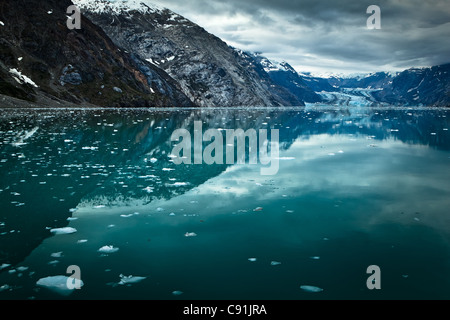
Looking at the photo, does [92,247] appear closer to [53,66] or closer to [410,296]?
[410,296]

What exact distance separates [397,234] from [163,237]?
21.8 feet

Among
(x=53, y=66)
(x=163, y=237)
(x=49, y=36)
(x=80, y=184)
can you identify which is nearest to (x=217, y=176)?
(x=80, y=184)

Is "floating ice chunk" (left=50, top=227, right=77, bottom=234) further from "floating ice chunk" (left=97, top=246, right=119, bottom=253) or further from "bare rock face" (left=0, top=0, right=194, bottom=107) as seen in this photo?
"bare rock face" (left=0, top=0, right=194, bottom=107)

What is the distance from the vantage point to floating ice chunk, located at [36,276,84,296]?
20.7ft

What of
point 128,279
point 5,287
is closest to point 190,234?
point 128,279

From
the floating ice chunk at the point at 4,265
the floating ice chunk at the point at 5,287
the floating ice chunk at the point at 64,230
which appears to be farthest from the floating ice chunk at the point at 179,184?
the floating ice chunk at the point at 5,287

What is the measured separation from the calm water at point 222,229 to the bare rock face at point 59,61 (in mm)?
101364

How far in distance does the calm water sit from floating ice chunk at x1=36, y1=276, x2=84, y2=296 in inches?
3.5

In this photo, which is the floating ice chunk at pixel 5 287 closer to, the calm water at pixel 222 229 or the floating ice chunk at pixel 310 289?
the calm water at pixel 222 229

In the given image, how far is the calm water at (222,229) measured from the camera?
259 inches

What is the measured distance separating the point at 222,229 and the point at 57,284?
4504 mm

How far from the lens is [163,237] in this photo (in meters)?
8.81

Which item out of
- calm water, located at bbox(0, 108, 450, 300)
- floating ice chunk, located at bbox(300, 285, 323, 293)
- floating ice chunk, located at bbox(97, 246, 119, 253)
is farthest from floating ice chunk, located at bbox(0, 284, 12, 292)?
floating ice chunk, located at bbox(300, 285, 323, 293)
